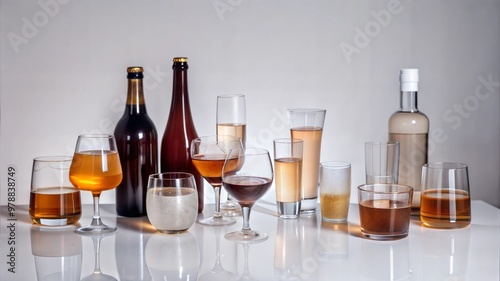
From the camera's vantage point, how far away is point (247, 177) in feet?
3.92

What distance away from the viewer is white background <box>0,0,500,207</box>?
5.02 ft

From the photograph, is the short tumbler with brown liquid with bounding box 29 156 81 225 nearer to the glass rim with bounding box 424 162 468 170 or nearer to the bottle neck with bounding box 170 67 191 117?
the bottle neck with bounding box 170 67 191 117

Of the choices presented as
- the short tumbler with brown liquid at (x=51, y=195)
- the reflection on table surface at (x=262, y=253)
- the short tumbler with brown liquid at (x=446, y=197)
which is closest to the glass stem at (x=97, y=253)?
the reflection on table surface at (x=262, y=253)

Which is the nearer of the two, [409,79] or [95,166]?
[95,166]

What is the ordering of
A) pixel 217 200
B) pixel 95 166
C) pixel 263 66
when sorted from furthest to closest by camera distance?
pixel 263 66
pixel 217 200
pixel 95 166

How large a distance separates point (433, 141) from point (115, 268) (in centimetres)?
92

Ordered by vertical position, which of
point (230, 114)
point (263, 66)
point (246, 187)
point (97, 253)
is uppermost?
point (263, 66)

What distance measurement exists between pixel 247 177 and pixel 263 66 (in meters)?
0.46

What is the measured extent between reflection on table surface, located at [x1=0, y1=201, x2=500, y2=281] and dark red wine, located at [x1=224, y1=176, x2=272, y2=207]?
85mm

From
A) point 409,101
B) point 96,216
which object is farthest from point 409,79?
point 96,216

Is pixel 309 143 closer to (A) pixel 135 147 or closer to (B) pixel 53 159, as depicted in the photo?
(A) pixel 135 147

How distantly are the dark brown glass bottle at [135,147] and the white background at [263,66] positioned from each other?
20cm

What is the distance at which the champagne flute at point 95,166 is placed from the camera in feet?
4.06

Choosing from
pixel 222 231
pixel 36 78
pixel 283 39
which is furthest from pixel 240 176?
pixel 36 78
